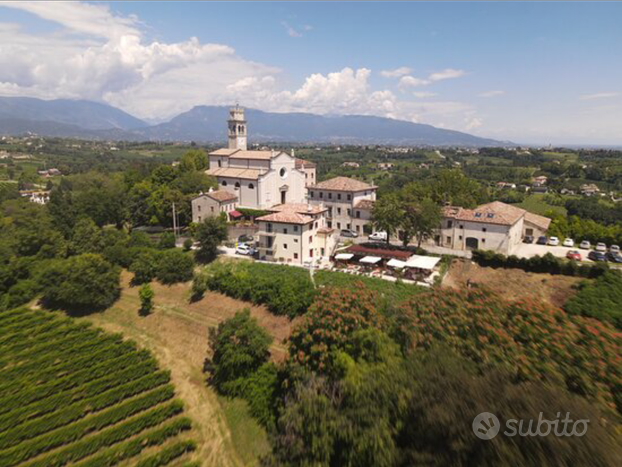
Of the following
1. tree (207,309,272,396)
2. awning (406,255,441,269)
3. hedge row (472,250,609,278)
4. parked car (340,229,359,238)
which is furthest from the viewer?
parked car (340,229,359,238)

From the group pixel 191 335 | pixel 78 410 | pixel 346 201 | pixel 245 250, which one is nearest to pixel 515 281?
pixel 346 201

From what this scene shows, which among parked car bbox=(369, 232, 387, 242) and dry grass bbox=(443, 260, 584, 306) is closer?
dry grass bbox=(443, 260, 584, 306)

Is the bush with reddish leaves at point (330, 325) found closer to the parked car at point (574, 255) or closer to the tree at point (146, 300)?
the tree at point (146, 300)

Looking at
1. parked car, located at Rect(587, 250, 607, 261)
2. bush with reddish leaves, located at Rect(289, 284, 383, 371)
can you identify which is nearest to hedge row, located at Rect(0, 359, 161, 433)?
bush with reddish leaves, located at Rect(289, 284, 383, 371)

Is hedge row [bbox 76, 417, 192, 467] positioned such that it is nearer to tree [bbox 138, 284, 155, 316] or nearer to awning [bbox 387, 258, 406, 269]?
tree [bbox 138, 284, 155, 316]

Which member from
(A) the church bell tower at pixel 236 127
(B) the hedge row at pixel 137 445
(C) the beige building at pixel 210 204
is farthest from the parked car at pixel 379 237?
(A) the church bell tower at pixel 236 127

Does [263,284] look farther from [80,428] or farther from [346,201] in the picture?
[346,201]
